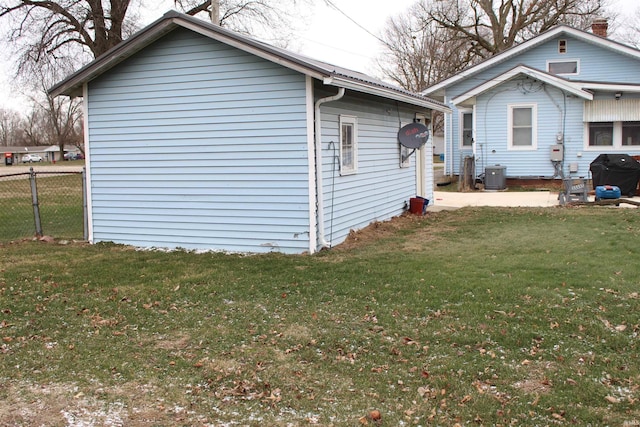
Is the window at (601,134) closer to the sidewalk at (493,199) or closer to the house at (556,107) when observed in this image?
the house at (556,107)

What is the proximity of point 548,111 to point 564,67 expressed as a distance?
9.56 feet

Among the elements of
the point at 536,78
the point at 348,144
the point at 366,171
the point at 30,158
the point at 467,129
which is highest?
the point at 30,158

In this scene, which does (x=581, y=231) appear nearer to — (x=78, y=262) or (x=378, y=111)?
(x=378, y=111)

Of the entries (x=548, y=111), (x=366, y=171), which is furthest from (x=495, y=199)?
(x=366, y=171)

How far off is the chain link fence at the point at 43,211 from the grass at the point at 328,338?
2.30m

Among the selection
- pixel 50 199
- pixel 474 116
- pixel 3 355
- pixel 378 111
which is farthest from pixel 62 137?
pixel 3 355

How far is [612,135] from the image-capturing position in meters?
Answer: 17.8

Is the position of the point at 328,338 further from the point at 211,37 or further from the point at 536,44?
the point at 536,44

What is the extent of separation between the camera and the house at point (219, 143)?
27.7 feet

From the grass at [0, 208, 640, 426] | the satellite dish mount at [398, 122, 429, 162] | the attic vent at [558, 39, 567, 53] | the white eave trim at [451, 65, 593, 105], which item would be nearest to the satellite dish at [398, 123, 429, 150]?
the satellite dish mount at [398, 122, 429, 162]

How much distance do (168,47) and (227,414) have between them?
22.4 feet

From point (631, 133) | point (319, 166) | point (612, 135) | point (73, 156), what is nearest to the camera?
point (319, 166)

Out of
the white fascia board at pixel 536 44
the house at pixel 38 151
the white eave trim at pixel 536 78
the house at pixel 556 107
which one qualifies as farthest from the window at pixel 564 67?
the house at pixel 38 151

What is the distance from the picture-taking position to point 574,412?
353 centimetres
